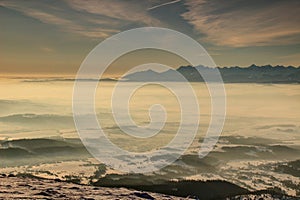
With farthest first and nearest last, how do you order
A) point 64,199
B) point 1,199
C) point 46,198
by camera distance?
point 46,198
point 64,199
point 1,199

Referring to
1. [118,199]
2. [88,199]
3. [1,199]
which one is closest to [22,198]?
[1,199]

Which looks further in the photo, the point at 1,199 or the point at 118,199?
the point at 118,199

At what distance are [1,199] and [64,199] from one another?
30194mm

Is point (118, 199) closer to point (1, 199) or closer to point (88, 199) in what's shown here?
point (88, 199)

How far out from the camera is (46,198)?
190 m

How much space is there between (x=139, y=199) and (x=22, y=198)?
64403 millimetres

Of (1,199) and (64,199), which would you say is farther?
(64,199)

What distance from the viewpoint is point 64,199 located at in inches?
6949

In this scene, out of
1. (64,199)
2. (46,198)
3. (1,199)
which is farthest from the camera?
(46,198)

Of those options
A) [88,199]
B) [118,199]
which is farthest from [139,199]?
[88,199]

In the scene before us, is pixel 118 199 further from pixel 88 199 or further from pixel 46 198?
pixel 46 198

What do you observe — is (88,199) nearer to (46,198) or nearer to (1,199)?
(46,198)

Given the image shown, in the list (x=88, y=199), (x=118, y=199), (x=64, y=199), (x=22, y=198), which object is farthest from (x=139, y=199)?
(x=22, y=198)

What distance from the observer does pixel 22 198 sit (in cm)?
16875
